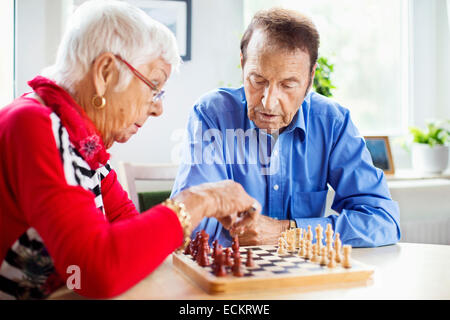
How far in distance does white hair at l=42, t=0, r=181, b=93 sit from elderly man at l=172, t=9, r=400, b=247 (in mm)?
676

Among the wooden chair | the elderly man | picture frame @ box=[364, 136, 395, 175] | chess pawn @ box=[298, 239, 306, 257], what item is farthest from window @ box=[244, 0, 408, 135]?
chess pawn @ box=[298, 239, 306, 257]

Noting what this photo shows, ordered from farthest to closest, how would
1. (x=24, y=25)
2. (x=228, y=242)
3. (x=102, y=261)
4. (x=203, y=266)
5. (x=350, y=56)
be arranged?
(x=350, y=56) → (x=24, y=25) → (x=228, y=242) → (x=203, y=266) → (x=102, y=261)

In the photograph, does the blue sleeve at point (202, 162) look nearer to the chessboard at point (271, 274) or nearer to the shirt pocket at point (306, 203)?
the shirt pocket at point (306, 203)

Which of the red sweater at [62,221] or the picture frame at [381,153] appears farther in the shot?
the picture frame at [381,153]

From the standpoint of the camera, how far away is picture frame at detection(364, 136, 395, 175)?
12.6 ft

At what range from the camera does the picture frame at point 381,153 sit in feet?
12.6

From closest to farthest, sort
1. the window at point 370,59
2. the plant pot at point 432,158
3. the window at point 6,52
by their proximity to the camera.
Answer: the window at point 6,52
the plant pot at point 432,158
the window at point 370,59

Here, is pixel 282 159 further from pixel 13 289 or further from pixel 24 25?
pixel 24 25

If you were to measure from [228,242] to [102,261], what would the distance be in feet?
3.05

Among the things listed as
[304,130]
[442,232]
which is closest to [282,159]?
[304,130]

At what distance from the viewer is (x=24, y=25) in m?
3.23

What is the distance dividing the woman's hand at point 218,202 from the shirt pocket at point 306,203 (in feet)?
2.18

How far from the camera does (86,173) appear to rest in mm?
1238

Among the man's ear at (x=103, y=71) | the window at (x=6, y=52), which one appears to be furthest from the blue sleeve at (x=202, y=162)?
the window at (x=6, y=52)
